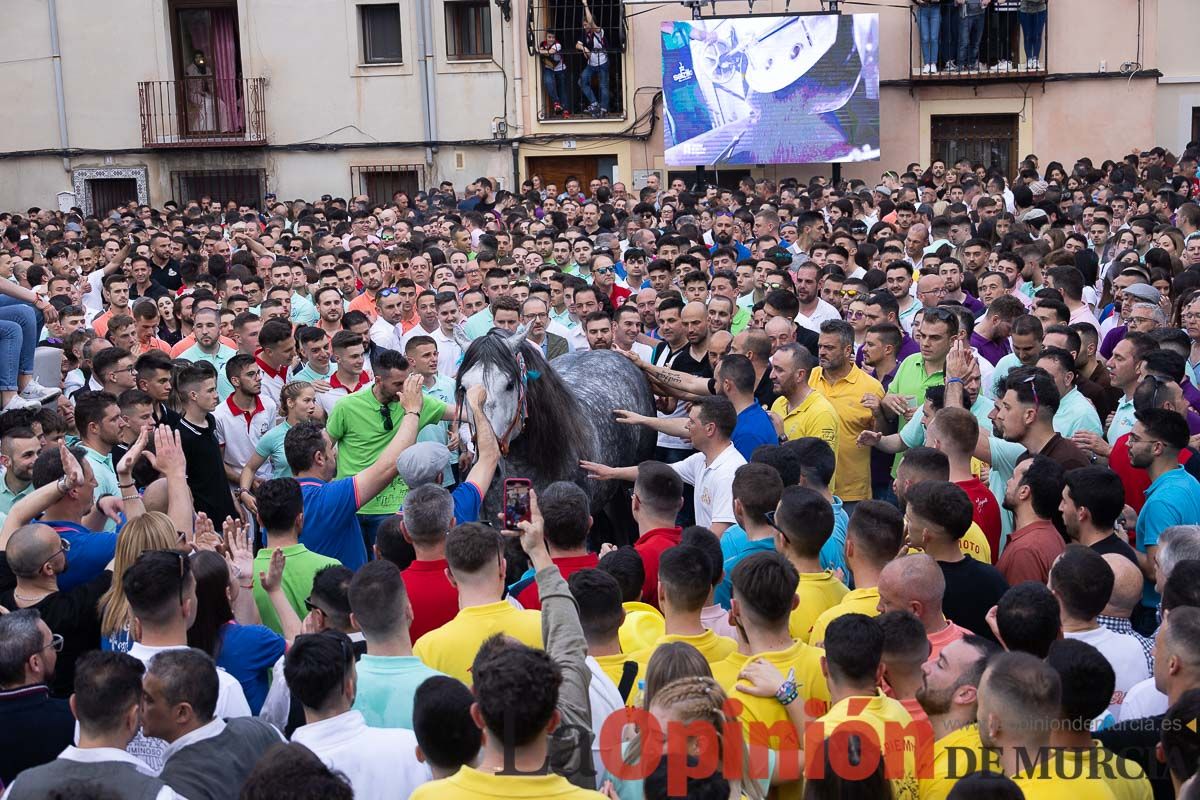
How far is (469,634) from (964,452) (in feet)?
9.07

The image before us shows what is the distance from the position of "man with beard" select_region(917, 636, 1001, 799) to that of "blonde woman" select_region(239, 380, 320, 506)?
14.7 ft

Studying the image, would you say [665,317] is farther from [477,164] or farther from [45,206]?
[45,206]

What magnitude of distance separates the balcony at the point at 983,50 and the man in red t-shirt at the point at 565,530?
20.4 metres

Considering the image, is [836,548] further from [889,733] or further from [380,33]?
[380,33]

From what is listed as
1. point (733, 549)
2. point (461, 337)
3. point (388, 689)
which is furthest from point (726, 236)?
point (388, 689)

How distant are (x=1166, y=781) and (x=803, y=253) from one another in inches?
400

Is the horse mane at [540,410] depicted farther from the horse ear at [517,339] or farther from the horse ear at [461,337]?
the horse ear at [461,337]

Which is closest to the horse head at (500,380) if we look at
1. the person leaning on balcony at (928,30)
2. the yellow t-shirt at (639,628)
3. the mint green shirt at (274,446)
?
the mint green shirt at (274,446)

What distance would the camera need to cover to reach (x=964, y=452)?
6266 mm

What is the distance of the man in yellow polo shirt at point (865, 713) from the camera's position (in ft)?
12.4

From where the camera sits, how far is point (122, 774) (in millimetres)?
3705

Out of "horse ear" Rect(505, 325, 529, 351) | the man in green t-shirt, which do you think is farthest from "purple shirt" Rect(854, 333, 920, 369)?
the man in green t-shirt

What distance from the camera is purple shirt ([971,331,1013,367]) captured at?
8.88 metres

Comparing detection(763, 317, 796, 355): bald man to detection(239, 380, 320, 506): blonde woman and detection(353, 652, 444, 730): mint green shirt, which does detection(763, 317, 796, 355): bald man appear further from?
detection(353, 652, 444, 730): mint green shirt
